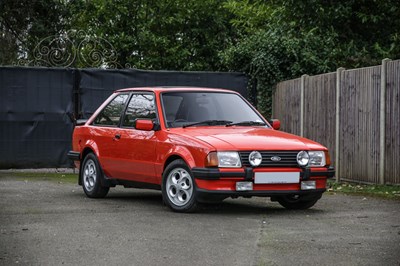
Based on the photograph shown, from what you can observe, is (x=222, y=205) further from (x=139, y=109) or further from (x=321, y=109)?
(x=321, y=109)

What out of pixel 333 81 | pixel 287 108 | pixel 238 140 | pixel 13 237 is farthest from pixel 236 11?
pixel 13 237

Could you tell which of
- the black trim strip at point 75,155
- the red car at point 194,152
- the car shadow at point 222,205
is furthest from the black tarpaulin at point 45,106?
the black trim strip at point 75,155

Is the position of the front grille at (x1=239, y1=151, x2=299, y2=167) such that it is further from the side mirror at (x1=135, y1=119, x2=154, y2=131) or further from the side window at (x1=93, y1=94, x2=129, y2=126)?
the side window at (x1=93, y1=94, x2=129, y2=126)

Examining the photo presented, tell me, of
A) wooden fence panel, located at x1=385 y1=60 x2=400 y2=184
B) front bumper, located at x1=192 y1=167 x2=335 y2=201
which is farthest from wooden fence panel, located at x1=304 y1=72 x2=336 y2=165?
front bumper, located at x1=192 y1=167 x2=335 y2=201

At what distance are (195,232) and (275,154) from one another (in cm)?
195

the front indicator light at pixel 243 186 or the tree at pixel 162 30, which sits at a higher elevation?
the tree at pixel 162 30

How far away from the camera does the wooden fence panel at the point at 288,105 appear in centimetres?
1817

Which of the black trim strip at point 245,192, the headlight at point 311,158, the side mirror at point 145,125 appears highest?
the side mirror at point 145,125

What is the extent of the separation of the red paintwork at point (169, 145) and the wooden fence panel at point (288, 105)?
599cm

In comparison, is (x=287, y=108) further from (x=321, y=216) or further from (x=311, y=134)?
(x=321, y=216)

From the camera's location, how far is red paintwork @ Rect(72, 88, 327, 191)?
10617 mm

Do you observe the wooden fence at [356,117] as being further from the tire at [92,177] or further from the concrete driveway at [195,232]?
the tire at [92,177]

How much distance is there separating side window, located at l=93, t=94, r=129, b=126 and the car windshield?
94cm

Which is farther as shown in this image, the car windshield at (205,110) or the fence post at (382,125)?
the fence post at (382,125)
